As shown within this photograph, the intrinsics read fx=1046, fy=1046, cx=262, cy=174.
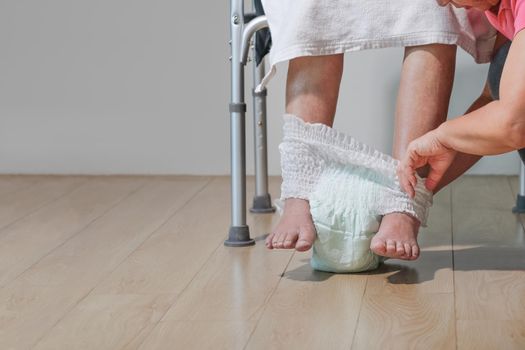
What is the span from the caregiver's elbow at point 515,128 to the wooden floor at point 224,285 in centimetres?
23

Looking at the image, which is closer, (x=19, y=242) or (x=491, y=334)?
(x=491, y=334)

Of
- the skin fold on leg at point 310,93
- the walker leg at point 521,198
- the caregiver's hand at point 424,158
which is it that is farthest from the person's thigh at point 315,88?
the walker leg at point 521,198

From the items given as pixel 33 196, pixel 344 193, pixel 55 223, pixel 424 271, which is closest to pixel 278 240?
pixel 344 193

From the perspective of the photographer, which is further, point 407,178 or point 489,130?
point 407,178

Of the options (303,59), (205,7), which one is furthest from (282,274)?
(205,7)

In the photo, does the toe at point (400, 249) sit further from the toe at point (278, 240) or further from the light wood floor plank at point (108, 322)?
the light wood floor plank at point (108, 322)

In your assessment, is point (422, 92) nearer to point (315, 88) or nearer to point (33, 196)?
point (315, 88)

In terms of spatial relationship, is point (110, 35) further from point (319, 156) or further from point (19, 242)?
point (319, 156)

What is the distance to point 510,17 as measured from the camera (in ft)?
4.38

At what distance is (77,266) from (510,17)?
0.78 meters

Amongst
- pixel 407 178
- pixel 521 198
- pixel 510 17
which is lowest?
pixel 521 198

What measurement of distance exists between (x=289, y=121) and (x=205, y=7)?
917mm

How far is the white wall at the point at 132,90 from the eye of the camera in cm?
247

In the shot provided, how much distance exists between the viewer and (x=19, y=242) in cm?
187
